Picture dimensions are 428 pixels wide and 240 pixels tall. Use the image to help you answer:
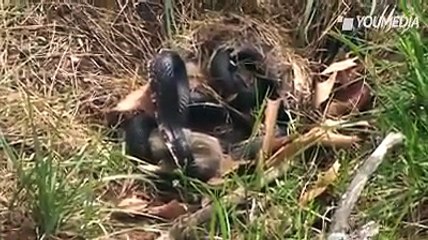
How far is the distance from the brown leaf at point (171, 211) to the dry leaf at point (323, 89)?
0.51m

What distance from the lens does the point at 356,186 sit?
2.40m

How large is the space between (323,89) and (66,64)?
68cm

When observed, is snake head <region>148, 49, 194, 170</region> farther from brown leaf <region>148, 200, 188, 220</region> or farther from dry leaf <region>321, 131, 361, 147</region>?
dry leaf <region>321, 131, 361, 147</region>

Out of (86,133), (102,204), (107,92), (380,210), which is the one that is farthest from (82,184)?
(380,210)

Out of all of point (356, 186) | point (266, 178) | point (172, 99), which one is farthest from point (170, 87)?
point (356, 186)

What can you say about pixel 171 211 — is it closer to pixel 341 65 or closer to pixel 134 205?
pixel 134 205

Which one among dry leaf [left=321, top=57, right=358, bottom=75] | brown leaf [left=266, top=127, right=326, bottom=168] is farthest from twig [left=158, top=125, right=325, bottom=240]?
dry leaf [left=321, top=57, right=358, bottom=75]

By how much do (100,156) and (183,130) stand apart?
207 millimetres

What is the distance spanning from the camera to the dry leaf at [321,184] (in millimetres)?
2476

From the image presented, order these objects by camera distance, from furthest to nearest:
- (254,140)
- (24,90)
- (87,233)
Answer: (24,90) < (254,140) < (87,233)

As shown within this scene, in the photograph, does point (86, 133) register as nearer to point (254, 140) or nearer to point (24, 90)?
point (24, 90)

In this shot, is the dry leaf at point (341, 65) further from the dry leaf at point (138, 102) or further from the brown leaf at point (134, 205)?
the brown leaf at point (134, 205)

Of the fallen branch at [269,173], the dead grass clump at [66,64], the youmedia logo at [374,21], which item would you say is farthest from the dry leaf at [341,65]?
the dead grass clump at [66,64]

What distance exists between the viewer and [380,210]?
244 centimetres
